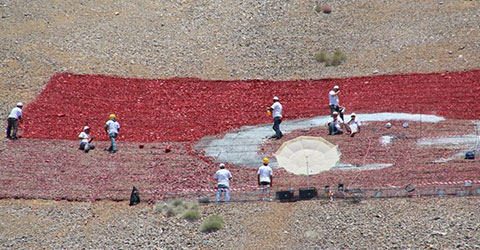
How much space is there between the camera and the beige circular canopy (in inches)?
1116

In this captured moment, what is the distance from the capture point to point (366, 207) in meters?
27.7

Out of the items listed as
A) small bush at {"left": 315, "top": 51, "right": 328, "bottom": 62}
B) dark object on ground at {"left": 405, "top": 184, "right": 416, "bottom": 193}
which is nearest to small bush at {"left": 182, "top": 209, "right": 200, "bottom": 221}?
dark object on ground at {"left": 405, "top": 184, "right": 416, "bottom": 193}

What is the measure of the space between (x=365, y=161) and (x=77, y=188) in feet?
33.5

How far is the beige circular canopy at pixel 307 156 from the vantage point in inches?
1116

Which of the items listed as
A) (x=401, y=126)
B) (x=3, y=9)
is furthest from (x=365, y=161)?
(x=3, y=9)

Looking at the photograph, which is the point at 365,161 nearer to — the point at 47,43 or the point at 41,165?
the point at 41,165

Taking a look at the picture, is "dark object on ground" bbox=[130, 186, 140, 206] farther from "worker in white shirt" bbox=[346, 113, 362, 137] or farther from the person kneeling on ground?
"worker in white shirt" bbox=[346, 113, 362, 137]

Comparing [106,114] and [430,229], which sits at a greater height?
[106,114]

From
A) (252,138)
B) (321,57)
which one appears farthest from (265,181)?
(321,57)

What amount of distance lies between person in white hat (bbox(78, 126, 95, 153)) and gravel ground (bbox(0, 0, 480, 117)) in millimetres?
6953

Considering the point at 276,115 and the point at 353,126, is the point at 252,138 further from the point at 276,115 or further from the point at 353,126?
the point at 353,126

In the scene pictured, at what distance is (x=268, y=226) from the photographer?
27.3 m

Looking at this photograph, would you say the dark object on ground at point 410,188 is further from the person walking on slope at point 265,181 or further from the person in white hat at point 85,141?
the person in white hat at point 85,141

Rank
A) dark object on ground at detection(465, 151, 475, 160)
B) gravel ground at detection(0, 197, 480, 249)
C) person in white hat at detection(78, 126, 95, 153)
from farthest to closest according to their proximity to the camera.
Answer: person in white hat at detection(78, 126, 95, 153) < dark object on ground at detection(465, 151, 475, 160) < gravel ground at detection(0, 197, 480, 249)
